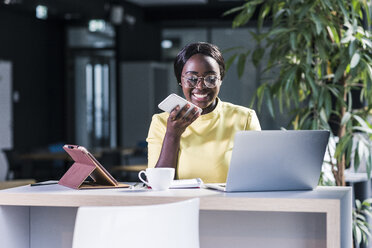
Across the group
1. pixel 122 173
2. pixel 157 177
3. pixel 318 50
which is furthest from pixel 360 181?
pixel 122 173

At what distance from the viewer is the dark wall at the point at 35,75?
1216 cm

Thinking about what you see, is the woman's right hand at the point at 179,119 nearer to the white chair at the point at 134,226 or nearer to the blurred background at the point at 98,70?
the white chair at the point at 134,226

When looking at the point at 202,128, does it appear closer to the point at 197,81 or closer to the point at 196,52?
the point at 197,81

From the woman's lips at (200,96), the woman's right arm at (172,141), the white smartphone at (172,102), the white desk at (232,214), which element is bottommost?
the white desk at (232,214)

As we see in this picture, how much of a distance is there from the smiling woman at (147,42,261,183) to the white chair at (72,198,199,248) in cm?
83

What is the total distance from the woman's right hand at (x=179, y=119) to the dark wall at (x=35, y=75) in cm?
981

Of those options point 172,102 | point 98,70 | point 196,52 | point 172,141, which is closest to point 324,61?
point 196,52

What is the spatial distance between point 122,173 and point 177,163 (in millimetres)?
5968

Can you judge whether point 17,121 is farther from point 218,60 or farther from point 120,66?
point 218,60

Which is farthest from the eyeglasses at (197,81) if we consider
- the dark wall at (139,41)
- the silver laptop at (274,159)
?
the dark wall at (139,41)

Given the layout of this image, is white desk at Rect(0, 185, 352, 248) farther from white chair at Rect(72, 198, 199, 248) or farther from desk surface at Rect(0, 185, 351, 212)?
white chair at Rect(72, 198, 199, 248)

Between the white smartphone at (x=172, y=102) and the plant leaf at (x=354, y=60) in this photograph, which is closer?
the white smartphone at (x=172, y=102)

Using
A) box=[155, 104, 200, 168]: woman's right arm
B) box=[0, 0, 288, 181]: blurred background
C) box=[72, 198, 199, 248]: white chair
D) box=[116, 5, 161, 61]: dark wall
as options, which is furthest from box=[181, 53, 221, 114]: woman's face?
box=[116, 5, 161, 61]: dark wall

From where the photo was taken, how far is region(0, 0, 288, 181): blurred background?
11773 millimetres
